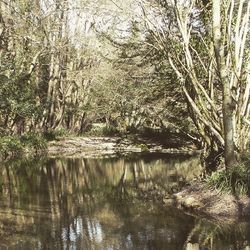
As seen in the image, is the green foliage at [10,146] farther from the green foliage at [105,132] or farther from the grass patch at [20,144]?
the green foliage at [105,132]

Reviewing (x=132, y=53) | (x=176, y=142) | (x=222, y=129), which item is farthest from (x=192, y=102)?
(x=176, y=142)

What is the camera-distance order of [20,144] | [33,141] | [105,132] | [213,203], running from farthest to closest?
1. [105,132]
2. [33,141]
3. [20,144]
4. [213,203]

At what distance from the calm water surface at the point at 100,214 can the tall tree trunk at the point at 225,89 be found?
6.55 feet

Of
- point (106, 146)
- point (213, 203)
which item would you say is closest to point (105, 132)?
point (106, 146)

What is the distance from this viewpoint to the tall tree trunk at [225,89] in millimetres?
11469

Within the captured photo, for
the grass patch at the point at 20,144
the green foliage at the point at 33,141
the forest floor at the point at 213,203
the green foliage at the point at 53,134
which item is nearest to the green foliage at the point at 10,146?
the grass patch at the point at 20,144

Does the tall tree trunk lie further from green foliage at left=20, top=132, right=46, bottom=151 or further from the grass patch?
green foliage at left=20, top=132, right=46, bottom=151

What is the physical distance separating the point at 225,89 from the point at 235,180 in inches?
87.3

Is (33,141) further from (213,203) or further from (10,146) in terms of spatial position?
(213,203)

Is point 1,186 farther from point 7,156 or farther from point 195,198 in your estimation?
point 7,156

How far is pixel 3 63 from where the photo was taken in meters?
22.2

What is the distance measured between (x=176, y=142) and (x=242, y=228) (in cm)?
2177

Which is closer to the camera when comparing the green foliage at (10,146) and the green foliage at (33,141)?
the green foliage at (10,146)

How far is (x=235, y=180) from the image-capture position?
1137 cm
